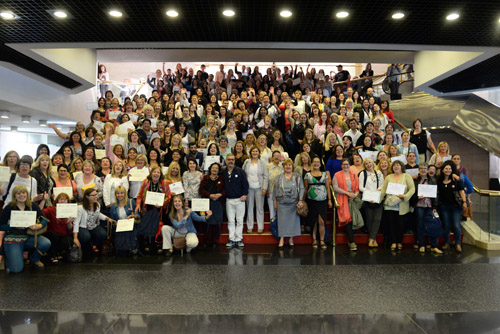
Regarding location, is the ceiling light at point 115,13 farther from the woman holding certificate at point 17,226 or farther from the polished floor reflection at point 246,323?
the polished floor reflection at point 246,323

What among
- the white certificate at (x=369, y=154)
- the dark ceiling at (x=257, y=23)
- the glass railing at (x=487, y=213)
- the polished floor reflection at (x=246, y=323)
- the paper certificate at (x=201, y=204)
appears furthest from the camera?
the white certificate at (x=369, y=154)

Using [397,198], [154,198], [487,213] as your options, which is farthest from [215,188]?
[487,213]

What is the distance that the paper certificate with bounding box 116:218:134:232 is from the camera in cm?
648

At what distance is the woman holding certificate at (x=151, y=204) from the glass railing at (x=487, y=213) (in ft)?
20.5

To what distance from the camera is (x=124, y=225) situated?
652 cm

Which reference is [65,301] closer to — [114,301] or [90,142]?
[114,301]

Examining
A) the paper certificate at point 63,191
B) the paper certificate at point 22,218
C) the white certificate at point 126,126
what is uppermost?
the white certificate at point 126,126

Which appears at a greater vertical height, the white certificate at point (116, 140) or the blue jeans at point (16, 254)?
the white certificate at point (116, 140)

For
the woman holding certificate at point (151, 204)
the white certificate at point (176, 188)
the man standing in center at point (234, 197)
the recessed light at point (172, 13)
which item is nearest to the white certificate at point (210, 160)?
the man standing in center at point (234, 197)

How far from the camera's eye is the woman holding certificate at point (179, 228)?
664 cm

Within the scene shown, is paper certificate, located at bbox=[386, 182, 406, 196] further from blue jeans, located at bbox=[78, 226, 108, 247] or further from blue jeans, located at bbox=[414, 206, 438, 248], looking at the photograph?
blue jeans, located at bbox=[78, 226, 108, 247]

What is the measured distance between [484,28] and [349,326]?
6510 mm

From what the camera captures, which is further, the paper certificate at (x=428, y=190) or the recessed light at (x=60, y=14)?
the paper certificate at (x=428, y=190)

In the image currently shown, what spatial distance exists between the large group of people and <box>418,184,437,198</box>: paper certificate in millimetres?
117
